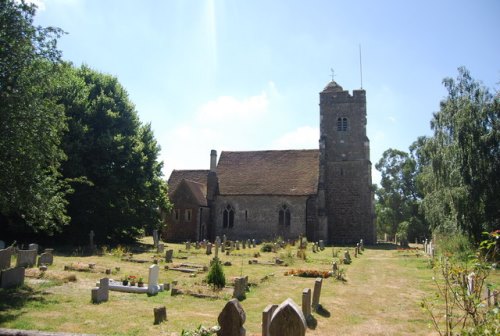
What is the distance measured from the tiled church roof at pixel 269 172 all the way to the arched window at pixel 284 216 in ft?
4.52

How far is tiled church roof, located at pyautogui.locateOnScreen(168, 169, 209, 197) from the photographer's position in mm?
39344

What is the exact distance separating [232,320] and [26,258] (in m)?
13.2

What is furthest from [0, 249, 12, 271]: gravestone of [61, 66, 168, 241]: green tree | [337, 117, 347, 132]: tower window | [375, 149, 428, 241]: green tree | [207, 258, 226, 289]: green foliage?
[375, 149, 428, 241]: green tree

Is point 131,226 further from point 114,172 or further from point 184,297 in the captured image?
point 184,297

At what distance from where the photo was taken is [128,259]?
19078mm

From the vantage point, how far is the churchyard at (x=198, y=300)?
333 inches

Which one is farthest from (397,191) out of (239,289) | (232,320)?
(232,320)

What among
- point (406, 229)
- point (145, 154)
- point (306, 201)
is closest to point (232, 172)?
point (306, 201)

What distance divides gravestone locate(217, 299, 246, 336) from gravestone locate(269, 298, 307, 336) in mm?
847

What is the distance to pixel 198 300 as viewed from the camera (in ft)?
36.1

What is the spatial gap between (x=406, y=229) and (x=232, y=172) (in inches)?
875

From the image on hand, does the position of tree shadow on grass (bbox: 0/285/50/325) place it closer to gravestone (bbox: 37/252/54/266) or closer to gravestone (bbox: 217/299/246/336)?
gravestone (bbox: 37/252/54/266)

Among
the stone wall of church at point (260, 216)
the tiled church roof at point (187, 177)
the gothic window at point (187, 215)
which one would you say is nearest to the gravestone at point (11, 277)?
the gothic window at point (187, 215)

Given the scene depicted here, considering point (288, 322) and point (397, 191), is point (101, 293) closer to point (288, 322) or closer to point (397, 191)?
point (288, 322)
